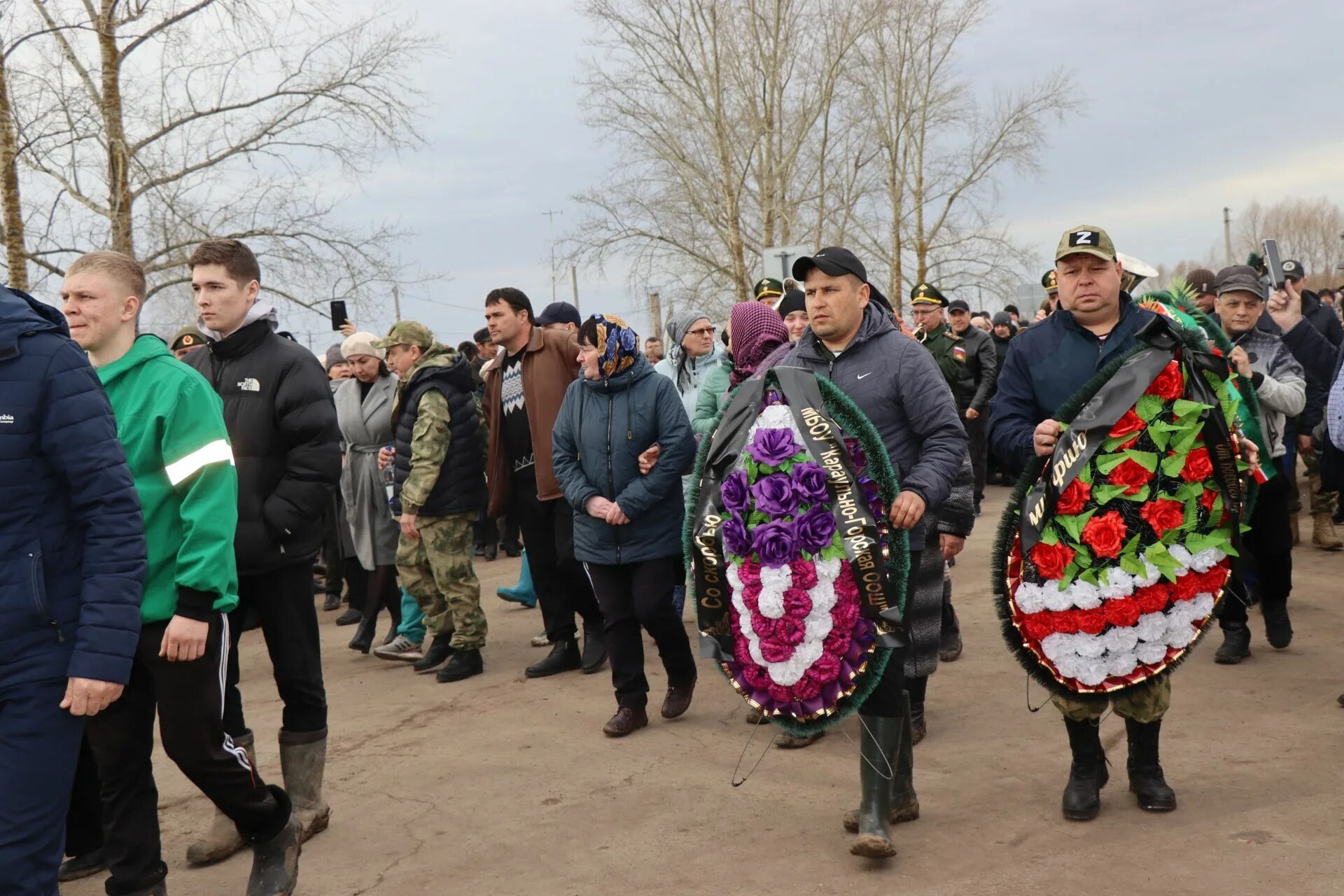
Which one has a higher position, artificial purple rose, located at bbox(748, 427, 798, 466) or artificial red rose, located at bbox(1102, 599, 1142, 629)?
artificial purple rose, located at bbox(748, 427, 798, 466)

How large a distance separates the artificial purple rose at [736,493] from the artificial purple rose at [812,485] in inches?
8.1

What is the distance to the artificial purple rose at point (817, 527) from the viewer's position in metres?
4.30

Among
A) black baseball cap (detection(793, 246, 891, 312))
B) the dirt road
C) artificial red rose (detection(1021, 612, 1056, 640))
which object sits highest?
black baseball cap (detection(793, 246, 891, 312))

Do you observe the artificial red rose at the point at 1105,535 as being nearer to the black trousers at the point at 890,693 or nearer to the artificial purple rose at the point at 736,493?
the black trousers at the point at 890,693

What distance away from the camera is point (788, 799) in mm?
5160

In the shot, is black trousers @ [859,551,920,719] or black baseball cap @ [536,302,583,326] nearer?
black trousers @ [859,551,920,719]

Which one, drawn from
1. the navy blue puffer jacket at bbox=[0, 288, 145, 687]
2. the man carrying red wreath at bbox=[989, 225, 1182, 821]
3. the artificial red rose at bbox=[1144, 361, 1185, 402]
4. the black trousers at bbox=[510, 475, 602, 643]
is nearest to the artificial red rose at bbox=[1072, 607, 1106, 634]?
the man carrying red wreath at bbox=[989, 225, 1182, 821]

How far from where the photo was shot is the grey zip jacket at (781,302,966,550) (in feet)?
14.8

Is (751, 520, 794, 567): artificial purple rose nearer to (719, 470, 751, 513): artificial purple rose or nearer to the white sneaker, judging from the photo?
(719, 470, 751, 513): artificial purple rose

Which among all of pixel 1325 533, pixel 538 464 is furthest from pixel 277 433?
pixel 1325 533

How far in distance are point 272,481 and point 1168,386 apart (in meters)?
3.48

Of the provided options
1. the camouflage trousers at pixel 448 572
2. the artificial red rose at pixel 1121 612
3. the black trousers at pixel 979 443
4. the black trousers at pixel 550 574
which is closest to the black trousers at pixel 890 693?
the artificial red rose at pixel 1121 612

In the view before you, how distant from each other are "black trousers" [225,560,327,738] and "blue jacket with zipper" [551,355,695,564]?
1.89 metres

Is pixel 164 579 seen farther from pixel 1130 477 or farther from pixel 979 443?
pixel 979 443
